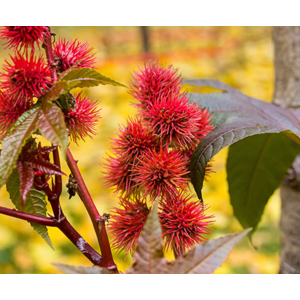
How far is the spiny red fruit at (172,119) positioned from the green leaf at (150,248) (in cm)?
12

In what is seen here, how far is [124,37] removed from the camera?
7.13ft

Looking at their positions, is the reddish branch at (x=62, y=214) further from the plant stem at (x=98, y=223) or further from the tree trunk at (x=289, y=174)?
the tree trunk at (x=289, y=174)

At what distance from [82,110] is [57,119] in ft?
0.25

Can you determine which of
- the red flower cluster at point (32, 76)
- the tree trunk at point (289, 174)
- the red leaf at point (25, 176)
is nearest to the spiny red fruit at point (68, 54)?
the red flower cluster at point (32, 76)

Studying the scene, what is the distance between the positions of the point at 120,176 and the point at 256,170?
31cm

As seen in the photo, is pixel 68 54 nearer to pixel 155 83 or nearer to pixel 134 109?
pixel 155 83

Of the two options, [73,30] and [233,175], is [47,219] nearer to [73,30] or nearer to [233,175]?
[233,175]

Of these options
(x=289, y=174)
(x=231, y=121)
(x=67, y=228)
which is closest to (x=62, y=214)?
(x=67, y=228)

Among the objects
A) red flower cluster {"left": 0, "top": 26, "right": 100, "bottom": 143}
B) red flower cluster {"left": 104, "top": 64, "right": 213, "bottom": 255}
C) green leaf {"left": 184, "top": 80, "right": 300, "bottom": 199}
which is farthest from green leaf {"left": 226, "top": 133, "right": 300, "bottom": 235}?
red flower cluster {"left": 0, "top": 26, "right": 100, "bottom": 143}

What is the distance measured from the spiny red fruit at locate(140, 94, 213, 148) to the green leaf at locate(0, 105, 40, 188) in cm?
13

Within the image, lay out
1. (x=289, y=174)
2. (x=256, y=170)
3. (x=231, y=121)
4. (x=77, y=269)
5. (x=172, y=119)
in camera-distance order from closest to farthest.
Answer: (x=77, y=269) → (x=172, y=119) → (x=231, y=121) → (x=256, y=170) → (x=289, y=174)

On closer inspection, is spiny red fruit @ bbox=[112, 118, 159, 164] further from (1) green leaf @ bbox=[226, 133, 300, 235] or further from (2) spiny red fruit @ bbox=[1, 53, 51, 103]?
(1) green leaf @ bbox=[226, 133, 300, 235]

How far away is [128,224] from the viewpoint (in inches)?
14.5
